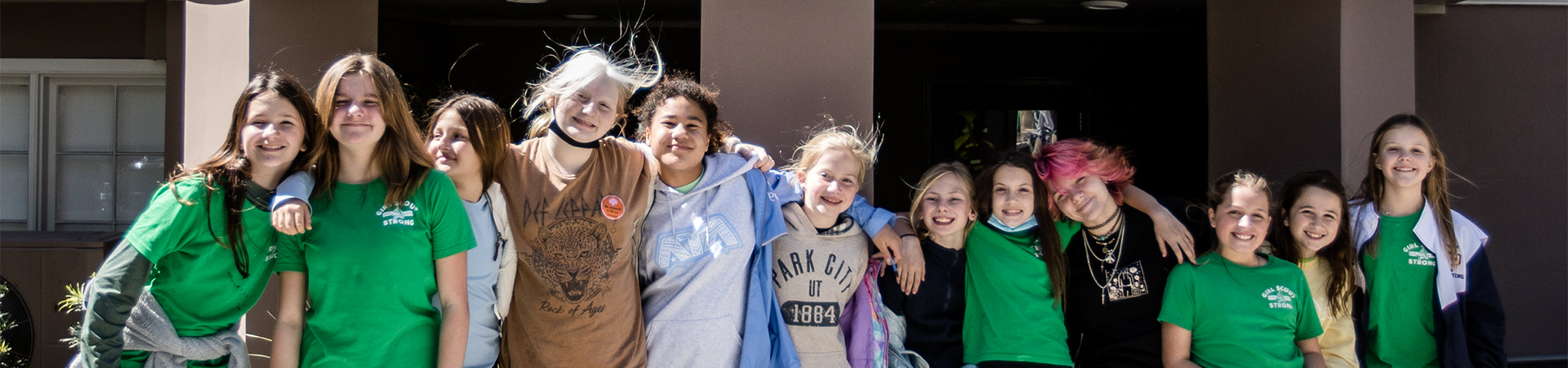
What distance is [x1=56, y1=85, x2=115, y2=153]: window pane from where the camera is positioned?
17.3 feet

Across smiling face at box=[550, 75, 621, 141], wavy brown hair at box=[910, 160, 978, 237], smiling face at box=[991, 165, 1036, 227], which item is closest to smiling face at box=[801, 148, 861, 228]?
wavy brown hair at box=[910, 160, 978, 237]

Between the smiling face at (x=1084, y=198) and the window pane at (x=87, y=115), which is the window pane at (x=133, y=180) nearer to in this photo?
the window pane at (x=87, y=115)

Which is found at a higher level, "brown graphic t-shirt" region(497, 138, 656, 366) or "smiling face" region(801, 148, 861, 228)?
"smiling face" region(801, 148, 861, 228)

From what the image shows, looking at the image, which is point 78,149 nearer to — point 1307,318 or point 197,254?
point 197,254

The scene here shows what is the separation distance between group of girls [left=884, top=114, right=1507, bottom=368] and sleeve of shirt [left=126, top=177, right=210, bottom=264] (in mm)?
1816

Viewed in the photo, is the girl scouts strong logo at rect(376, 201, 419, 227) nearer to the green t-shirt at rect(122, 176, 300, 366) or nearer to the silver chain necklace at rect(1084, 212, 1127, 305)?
the green t-shirt at rect(122, 176, 300, 366)

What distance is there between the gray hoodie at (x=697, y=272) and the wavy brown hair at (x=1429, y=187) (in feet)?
7.02

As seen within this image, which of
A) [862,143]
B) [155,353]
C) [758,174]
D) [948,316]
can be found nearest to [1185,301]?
[948,316]

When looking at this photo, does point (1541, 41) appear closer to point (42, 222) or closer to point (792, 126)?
point (792, 126)

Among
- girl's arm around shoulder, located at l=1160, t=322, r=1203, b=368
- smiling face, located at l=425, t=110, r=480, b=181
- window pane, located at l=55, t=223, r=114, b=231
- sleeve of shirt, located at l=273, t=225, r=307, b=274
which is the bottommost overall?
girl's arm around shoulder, located at l=1160, t=322, r=1203, b=368

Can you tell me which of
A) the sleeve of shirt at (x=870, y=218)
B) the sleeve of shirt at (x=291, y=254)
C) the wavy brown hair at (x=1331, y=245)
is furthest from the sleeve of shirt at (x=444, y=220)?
the wavy brown hair at (x=1331, y=245)

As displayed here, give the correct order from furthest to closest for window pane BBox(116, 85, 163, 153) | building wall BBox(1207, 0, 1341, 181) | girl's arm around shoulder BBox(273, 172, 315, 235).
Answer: window pane BBox(116, 85, 163, 153), building wall BBox(1207, 0, 1341, 181), girl's arm around shoulder BBox(273, 172, 315, 235)

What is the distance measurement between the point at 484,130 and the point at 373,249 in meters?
0.43

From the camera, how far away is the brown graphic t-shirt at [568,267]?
224 cm
